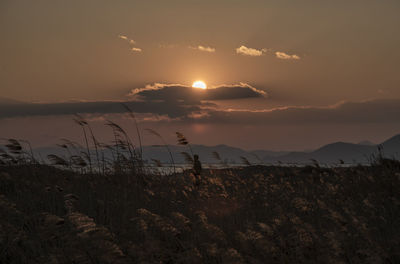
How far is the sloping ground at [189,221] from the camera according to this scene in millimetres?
4461

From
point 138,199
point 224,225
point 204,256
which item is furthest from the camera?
point 138,199

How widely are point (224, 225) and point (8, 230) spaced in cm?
335

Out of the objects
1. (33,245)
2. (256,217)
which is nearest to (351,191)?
(256,217)

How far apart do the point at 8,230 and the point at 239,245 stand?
3154 mm

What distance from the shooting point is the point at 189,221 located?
5.31 meters

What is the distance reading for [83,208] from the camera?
7871 millimetres

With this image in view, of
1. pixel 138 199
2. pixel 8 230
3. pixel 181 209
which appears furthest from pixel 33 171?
pixel 8 230

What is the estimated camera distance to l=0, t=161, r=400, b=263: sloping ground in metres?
4.46

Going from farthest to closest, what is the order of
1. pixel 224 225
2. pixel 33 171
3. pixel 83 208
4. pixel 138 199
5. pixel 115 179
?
pixel 33 171, pixel 115 179, pixel 138 199, pixel 83 208, pixel 224 225

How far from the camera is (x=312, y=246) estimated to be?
5.39 m

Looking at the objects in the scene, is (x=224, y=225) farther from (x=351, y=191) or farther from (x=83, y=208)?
(x=351, y=191)

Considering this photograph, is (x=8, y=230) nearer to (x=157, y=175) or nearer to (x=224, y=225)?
(x=224, y=225)

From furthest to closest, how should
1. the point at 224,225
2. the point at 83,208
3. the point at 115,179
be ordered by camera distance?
the point at 115,179, the point at 83,208, the point at 224,225

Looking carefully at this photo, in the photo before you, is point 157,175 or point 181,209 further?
point 157,175
